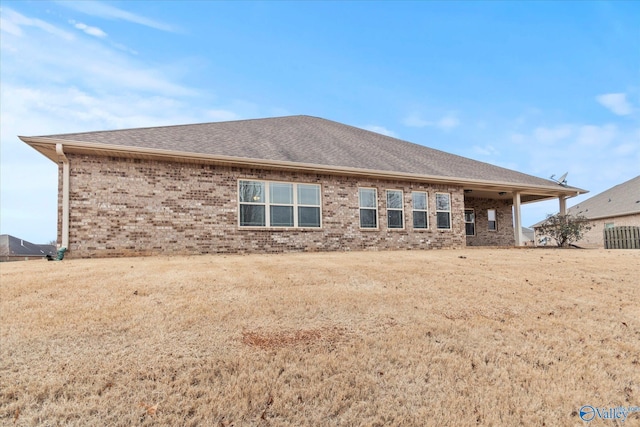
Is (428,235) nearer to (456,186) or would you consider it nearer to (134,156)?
(456,186)

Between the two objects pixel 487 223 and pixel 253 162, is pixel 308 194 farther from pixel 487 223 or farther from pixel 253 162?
pixel 487 223

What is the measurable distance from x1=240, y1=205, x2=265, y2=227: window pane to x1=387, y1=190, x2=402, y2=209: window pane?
5.24m

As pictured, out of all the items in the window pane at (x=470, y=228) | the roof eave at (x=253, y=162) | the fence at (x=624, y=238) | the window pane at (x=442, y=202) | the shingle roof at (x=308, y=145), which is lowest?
the fence at (x=624, y=238)

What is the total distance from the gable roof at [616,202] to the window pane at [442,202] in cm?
1293

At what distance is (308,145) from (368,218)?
154 inches

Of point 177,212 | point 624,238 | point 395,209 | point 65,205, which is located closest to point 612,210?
point 624,238

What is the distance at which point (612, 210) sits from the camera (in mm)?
23312

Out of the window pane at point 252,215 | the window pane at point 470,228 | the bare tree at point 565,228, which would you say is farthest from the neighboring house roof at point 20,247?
the bare tree at point 565,228

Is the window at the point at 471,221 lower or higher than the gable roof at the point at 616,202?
lower

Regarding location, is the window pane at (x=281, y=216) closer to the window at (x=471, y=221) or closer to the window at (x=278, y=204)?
the window at (x=278, y=204)

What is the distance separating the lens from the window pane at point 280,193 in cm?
1184

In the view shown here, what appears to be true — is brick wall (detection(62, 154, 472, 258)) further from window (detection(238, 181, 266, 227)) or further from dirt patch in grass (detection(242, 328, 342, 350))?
dirt patch in grass (detection(242, 328, 342, 350))

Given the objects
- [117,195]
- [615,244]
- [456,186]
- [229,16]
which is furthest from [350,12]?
[615,244]

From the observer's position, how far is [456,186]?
599 inches
